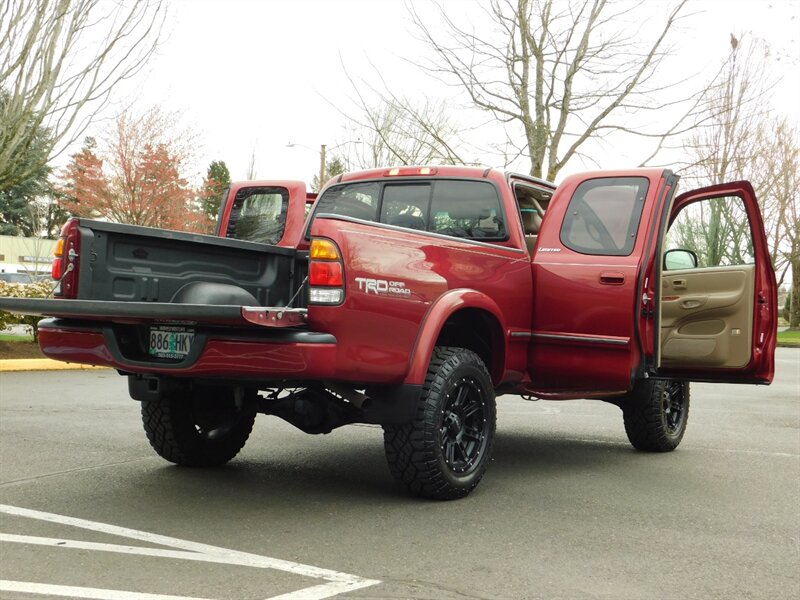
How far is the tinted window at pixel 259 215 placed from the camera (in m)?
7.41

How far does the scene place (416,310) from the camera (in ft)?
17.3

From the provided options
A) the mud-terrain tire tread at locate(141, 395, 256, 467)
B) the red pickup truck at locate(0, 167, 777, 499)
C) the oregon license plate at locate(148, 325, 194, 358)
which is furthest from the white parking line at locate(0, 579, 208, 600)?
the mud-terrain tire tread at locate(141, 395, 256, 467)

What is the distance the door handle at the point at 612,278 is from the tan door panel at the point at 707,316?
113cm

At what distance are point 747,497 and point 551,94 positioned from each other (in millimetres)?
12967

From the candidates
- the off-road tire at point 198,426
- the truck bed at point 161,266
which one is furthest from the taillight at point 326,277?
the off-road tire at point 198,426

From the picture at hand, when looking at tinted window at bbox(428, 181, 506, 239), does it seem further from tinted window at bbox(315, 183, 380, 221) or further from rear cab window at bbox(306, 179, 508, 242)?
tinted window at bbox(315, 183, 380, 221)

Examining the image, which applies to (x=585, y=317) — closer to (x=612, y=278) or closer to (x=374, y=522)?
(x=612, y=278)

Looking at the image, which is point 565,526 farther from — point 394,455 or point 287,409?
point 287,409

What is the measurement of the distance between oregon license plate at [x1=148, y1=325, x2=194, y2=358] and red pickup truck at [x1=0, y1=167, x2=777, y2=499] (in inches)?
0.5

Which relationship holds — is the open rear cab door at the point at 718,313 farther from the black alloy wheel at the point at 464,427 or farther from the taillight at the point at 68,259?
the taillight at the point at 68,259

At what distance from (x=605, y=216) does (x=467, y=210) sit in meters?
0.98

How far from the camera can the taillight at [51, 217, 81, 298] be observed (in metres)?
4.99

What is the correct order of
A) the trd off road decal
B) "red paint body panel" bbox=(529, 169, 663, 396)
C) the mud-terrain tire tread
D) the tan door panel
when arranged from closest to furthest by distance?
the trd off road decal, the mud-terrain tire tread, "red paint body panel" bbox=(529, 169, 663, 396), the tan door panel

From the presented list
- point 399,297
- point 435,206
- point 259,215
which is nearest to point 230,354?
point 399,297
